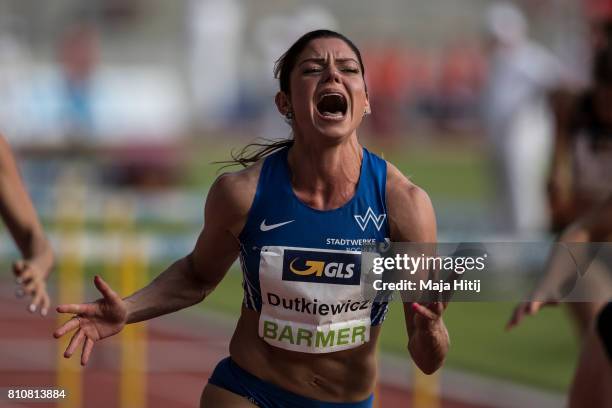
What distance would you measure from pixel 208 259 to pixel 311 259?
18.3 inches

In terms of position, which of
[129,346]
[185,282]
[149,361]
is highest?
[185,282]

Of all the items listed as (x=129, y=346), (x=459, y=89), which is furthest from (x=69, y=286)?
(x=459, y=89)

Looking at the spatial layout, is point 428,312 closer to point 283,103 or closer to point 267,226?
point 267,226

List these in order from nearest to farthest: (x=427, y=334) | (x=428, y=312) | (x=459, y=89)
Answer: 1. (x=428, y=312)
2. (x=427, y=334)
3. (x=459, y=89)

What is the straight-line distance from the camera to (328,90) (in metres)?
4.38

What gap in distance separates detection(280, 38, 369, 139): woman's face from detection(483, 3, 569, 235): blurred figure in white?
10.2m

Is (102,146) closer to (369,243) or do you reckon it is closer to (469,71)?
(469,71)

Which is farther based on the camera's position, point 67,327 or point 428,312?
point 67,327

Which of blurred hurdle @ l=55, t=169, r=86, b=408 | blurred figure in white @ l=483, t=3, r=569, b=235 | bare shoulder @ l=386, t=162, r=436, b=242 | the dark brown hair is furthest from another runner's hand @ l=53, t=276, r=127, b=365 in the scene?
blurred figure in white @ l=483, t=3, r=569, b=235

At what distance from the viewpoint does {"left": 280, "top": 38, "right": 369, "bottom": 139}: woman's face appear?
4.38 m

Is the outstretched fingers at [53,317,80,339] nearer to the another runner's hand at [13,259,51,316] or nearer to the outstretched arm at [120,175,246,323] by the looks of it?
the outstretched arm at [120,175,246,323]

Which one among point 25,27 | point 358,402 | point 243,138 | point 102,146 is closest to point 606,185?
point 358,402

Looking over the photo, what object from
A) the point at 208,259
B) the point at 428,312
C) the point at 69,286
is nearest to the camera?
the point at 428,312

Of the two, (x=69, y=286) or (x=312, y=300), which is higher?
(x=312, y=300)
